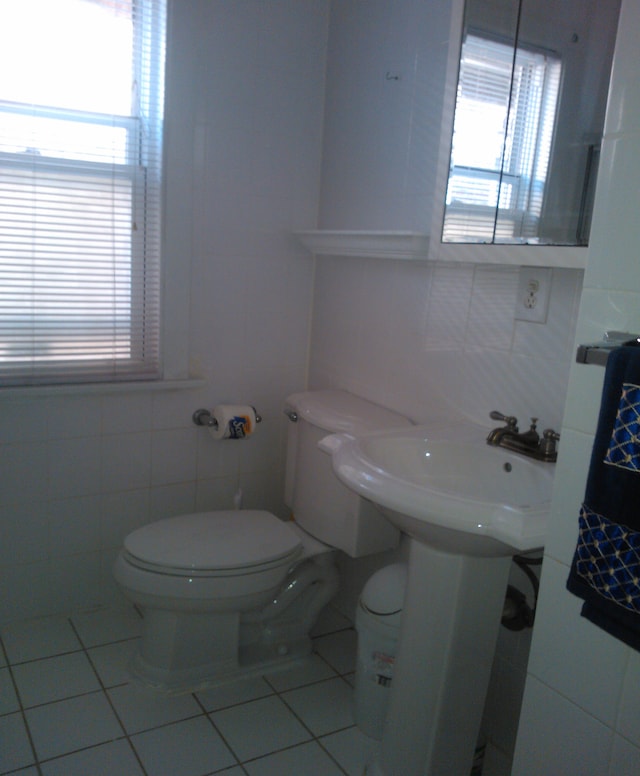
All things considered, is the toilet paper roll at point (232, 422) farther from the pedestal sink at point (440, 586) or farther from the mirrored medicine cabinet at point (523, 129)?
the mirrored medicine cabinet at point (523, 129)

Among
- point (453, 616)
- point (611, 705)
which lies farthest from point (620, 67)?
point (453, 616)

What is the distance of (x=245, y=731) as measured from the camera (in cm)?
179

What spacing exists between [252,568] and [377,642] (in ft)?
1.26

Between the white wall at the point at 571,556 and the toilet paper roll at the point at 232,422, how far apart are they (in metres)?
1.35

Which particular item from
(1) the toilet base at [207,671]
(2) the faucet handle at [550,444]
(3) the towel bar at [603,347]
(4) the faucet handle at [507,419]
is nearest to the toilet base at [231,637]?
(1) the toilet base at [207,671]

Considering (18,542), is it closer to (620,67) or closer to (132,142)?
(132,142)

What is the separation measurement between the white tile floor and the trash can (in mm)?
78

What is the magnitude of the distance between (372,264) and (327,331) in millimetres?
355

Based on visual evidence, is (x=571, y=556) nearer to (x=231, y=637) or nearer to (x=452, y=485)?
(x=452, y=485)

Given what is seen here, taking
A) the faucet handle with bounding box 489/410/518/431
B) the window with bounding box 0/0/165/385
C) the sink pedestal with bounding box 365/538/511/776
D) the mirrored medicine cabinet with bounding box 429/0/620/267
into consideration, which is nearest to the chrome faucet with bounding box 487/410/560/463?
the faucet handle with bounding box 489/410/518/431

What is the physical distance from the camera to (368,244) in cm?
196

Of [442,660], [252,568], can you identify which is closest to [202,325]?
[252,568]

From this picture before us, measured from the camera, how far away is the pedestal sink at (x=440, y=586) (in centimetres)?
132

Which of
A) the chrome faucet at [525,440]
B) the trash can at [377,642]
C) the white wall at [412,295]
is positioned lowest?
the trash can at [377,642]
